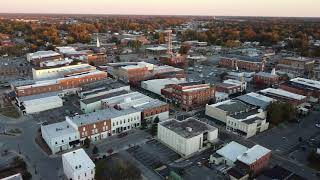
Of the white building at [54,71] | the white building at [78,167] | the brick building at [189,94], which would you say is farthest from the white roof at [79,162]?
the white building at [54,71]

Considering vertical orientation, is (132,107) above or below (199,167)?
above

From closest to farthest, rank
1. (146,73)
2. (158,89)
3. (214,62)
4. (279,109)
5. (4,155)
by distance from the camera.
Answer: (4,155), (279,109), (158,89), (146,73), (214,62)

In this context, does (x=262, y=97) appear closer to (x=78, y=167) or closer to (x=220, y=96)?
(x=220, y=96)

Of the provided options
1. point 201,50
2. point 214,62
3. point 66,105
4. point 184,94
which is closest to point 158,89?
point 184,94

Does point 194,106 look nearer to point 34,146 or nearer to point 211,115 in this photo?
point 211,115

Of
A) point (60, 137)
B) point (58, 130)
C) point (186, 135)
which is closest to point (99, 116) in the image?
point (58, 130)

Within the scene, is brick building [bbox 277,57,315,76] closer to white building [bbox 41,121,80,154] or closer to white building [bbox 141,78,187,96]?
white building [bbox 141,78,187,96]
